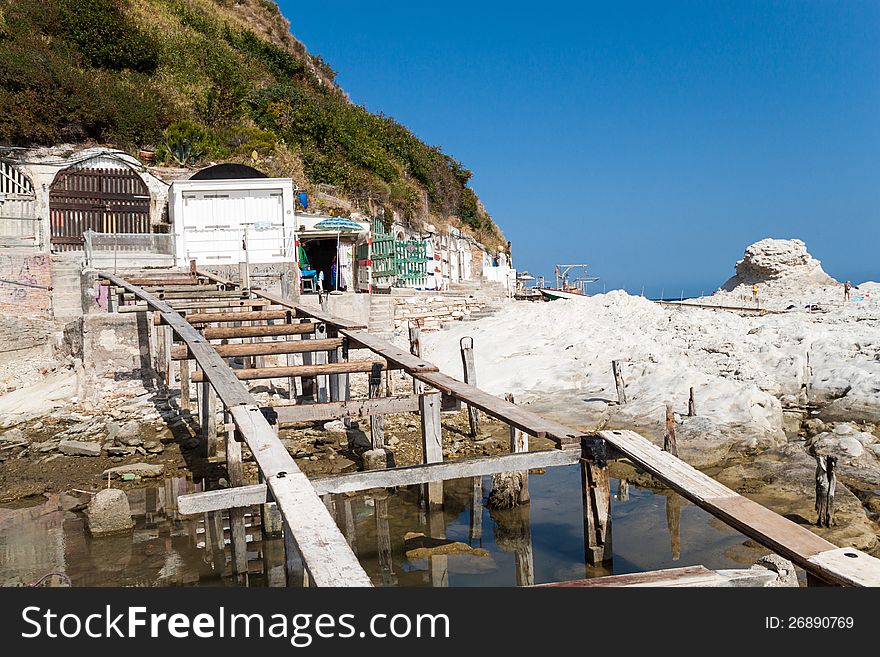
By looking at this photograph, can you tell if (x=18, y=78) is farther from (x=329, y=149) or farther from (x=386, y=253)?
(x=386, y=253)

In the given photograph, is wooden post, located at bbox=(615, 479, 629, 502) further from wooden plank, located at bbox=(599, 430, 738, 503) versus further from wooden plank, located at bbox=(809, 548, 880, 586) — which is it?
wooden plank, located at bbox=(809, 548, 880, 586)

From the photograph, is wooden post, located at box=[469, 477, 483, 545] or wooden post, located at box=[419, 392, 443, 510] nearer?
wooden post, located at box=[469, 477, 483, 545]

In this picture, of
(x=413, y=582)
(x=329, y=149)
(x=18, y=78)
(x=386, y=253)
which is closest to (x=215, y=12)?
(x=329, y=149)

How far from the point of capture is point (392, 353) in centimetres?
879

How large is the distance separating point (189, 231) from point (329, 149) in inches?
527

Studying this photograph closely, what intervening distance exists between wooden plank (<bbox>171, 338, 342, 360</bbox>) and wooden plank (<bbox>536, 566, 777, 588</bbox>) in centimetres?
665

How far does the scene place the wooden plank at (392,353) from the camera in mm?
8133

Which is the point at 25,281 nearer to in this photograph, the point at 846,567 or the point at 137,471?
the point at 137,471

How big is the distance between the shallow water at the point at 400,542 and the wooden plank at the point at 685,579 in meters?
2.97

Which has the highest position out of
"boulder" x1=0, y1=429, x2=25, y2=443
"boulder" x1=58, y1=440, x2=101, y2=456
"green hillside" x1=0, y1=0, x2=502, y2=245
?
"green hillside" x1=0, y1=0, x2=502, y2=245

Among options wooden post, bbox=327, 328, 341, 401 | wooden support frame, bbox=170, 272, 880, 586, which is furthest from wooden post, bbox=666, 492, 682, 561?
wooden post, bbox=327, 328, 341, 401

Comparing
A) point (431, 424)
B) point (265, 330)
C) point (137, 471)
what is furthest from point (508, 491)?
point (137, 471)

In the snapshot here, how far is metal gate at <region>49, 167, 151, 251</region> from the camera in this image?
2202cm

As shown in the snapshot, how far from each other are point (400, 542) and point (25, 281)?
52.4ft
